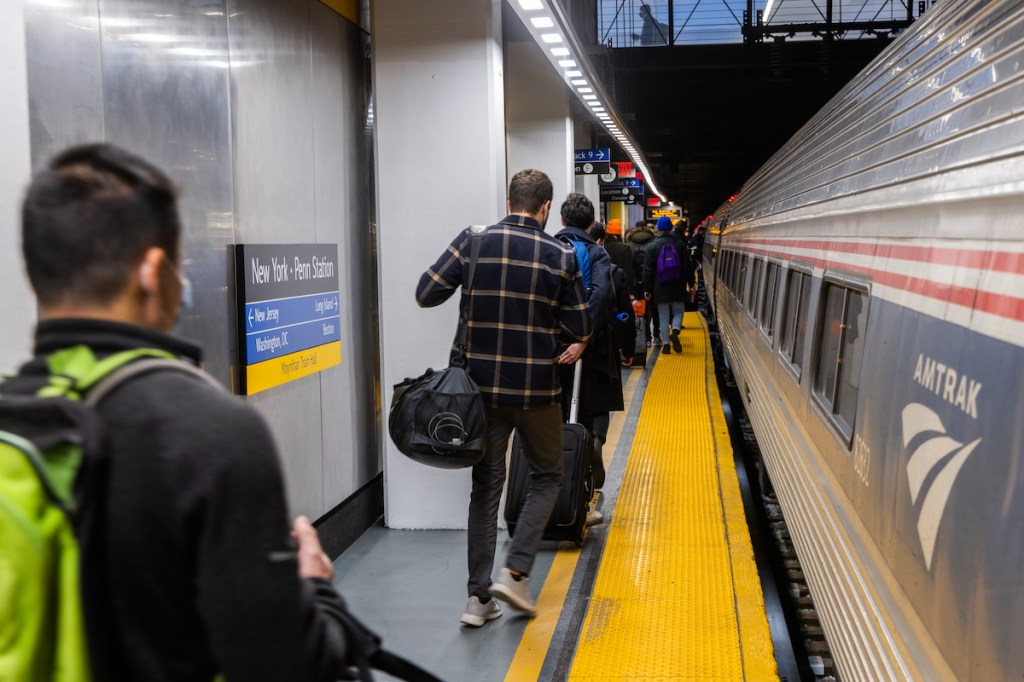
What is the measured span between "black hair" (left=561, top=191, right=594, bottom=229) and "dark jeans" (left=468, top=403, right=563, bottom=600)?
1547 millimetres

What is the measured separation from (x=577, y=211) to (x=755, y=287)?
409 centimetres

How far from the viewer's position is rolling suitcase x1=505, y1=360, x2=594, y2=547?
568 cm

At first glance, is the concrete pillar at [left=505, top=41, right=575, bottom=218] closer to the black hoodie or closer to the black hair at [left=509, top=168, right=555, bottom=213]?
the black hair at [left=509, top=168, right=555, bottom=213]

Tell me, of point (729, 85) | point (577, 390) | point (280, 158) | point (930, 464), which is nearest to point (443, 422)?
point (280, 158)

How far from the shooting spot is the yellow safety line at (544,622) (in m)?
4.30

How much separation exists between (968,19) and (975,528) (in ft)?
5.26

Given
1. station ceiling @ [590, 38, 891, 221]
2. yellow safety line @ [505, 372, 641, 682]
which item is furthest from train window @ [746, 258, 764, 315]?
station ceiling @ [590, 38, 891, 221]

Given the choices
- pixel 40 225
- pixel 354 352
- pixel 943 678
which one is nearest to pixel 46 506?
pixel 40 225

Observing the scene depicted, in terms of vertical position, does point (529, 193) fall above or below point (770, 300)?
above

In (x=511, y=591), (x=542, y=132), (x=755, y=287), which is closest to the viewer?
(x=511, y=591)

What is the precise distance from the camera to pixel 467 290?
457 centimetres

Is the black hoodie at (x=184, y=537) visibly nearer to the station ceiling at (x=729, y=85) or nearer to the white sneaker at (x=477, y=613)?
the white sneaker at (x=477, y=613)

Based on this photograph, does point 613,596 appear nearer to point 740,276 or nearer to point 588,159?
point 740,276

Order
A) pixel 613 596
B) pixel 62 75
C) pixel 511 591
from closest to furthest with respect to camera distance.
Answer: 1. pixel 62 75
2. pixel 511 591
3. pixel 613 596
